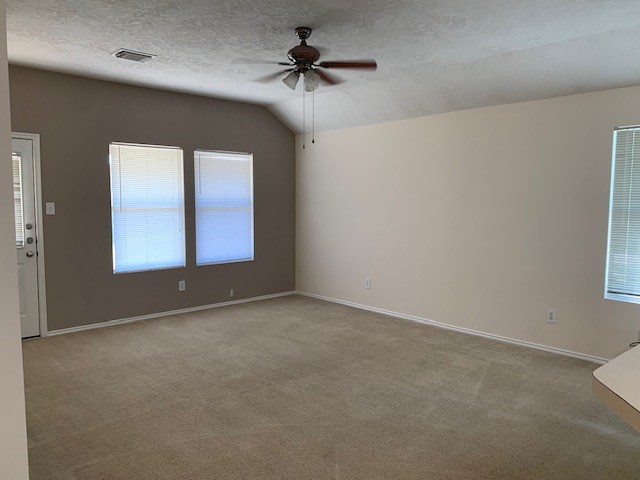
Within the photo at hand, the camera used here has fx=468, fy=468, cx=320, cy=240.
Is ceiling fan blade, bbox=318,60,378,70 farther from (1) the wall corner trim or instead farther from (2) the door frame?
(1) the wall corner trim

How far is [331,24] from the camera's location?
3.39 meters

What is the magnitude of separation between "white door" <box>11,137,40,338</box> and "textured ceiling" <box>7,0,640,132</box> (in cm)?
95

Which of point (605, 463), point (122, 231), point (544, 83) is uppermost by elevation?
point (544, 83)

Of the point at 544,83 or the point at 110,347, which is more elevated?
the point at 544,83

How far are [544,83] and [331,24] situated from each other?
2125 millimetres

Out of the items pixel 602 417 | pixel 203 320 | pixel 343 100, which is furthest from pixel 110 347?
pixel 602 417

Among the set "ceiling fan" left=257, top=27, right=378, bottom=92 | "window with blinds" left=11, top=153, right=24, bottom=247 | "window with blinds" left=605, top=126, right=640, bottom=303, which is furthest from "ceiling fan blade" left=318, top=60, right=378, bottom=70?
"window with blinds" left=11, top=153, right=24, bottom=247

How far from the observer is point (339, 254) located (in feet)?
21.5

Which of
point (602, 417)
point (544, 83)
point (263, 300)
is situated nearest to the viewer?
point (602, 417)

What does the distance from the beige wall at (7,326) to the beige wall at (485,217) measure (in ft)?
14.0

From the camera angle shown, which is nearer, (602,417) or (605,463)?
(605,463)

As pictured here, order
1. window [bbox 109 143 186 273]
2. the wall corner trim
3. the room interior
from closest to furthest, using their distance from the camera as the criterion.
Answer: the room interior, the wall corner trim, window [bbox 109 143 186 273]

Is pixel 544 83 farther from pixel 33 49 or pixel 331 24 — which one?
pixel 33 49

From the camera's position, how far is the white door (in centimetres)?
469
